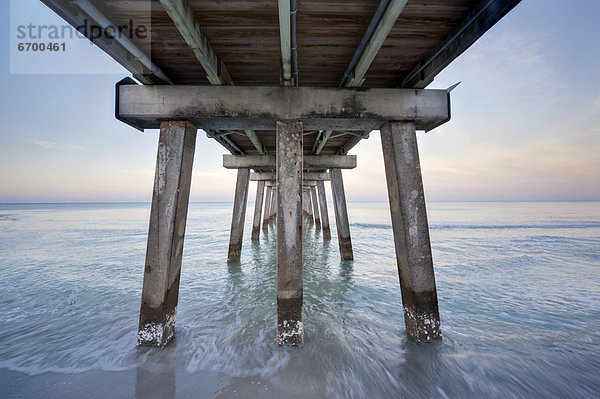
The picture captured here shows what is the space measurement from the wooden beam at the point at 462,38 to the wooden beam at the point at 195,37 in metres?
2.64

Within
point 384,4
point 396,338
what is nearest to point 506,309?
point 396,338

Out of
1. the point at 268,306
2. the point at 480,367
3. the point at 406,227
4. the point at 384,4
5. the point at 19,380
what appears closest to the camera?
the point at 384,4

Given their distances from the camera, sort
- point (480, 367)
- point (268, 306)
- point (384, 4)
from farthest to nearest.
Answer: point (268, 306), point (480, 367), point (384, 4)

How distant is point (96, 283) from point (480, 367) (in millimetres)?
8638

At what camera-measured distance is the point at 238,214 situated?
8.18 m

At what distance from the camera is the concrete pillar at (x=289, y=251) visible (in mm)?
3094

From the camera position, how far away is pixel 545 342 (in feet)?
11.9

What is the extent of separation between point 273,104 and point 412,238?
2.61 metres

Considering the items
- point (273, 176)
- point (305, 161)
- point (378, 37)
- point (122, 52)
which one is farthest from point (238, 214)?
point (378, 37)

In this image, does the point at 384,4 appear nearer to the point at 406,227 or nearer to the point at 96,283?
the point at 406,227

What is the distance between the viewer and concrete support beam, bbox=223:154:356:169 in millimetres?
7910

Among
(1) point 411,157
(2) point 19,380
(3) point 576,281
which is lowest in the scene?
(3) point 576,281

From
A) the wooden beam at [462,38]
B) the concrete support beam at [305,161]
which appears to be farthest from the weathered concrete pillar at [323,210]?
the wooden beam at [462,38]

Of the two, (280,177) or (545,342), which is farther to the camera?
(545,342)
